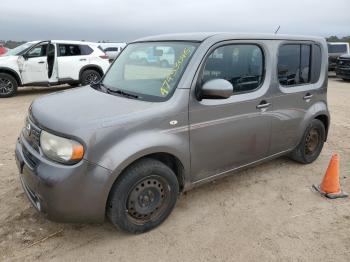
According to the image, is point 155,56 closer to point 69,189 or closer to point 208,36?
point 208,36

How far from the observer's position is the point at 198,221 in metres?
3.53

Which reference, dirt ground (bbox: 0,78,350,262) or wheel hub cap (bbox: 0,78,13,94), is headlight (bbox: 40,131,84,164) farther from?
wheel hub cap (bbox: 0,78,13,94)

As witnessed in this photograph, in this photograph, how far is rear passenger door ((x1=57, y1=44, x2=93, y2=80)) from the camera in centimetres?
1116

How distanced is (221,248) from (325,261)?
2.88 ft

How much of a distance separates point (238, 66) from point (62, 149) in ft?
6.70

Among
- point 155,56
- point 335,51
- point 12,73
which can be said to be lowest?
point 335,51

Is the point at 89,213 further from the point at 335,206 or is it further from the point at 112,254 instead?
the point at 335,206

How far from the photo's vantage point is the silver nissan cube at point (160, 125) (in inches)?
110

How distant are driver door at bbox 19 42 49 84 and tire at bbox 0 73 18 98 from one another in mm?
314

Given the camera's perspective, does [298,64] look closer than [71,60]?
Yes

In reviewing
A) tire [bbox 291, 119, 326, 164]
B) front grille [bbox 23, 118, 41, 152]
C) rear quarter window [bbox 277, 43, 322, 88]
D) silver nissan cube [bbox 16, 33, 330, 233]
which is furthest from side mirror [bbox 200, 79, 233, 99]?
tire [bbox 291, 119, 326, 164]

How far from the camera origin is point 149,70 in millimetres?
3732

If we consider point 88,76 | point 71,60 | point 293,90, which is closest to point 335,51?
point 88,76

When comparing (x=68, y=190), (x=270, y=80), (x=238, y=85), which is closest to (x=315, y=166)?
(x=270, y=80)
